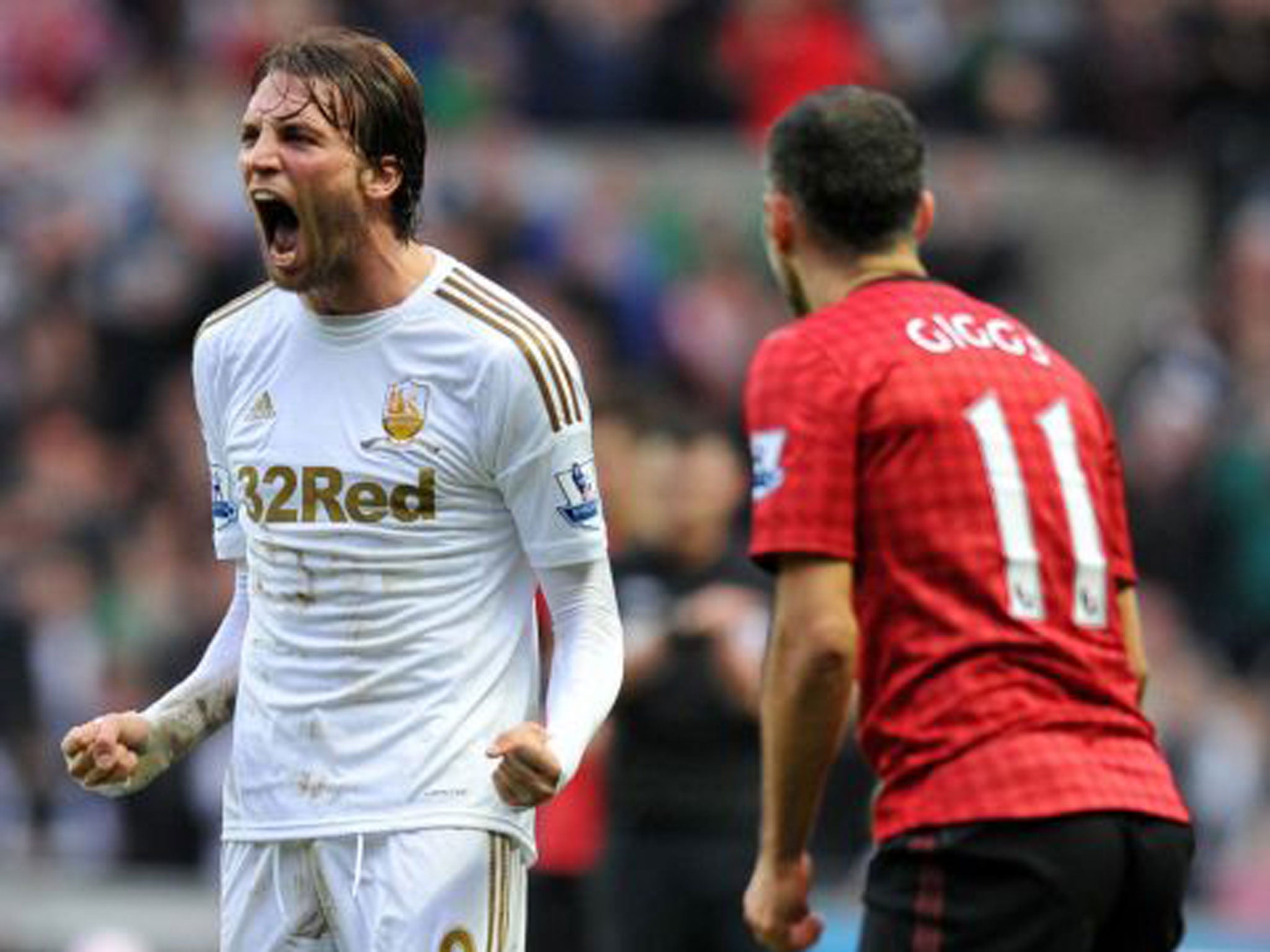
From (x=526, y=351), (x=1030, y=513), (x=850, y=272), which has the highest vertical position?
(x=850, y=272)

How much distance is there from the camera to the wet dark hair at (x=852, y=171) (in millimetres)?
6184

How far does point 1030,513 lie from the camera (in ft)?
19.2

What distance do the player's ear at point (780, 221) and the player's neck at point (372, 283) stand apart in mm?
813

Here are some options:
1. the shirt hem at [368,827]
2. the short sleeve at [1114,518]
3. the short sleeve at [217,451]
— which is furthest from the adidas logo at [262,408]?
the short sleeve at [1114,518]

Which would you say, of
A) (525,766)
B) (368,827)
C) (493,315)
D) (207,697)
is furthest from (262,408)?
(525,766)

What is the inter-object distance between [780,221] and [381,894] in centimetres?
162

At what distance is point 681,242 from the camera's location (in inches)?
679

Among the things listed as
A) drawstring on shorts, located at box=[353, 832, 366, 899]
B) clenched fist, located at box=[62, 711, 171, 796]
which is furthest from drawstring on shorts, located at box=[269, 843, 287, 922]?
clenched fist, located at box=[62, 711, 171, 796]

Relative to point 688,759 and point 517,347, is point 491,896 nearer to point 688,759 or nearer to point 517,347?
point 517,347

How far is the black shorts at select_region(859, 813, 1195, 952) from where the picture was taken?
18.6 feet

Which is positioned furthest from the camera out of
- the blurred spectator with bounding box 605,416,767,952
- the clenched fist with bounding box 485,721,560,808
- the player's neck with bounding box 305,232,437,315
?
the blurred spectator with bounding box 605,416,767,952

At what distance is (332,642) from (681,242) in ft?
38.3

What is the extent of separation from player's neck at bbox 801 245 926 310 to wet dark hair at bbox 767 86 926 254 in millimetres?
24

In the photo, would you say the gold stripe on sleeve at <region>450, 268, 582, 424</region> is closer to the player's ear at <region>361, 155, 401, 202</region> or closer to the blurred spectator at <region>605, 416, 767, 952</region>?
the player's ear at <region>361, 155, 401, 202</region>
